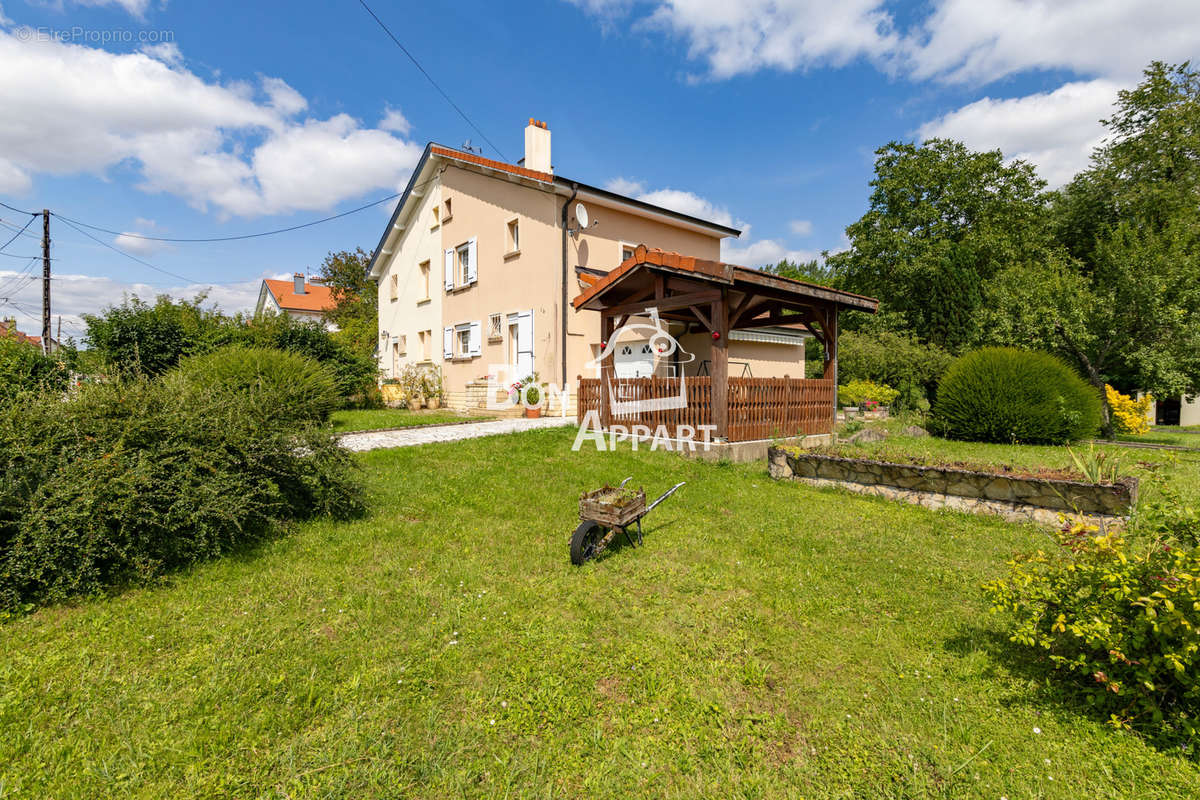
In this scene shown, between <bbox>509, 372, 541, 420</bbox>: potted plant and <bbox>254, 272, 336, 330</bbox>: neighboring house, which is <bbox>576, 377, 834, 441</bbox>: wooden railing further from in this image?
<bbox>254, 272, 336, 330</bbox>: neighboring house

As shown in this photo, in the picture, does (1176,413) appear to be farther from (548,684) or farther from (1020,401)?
(548,684)

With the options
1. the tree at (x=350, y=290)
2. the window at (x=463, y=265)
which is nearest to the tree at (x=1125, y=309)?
the window at (x=463, y=265)

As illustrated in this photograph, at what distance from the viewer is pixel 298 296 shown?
166 feet

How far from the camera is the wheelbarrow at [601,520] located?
4.32 meters

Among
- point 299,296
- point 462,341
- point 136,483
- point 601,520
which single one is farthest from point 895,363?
point 299,296

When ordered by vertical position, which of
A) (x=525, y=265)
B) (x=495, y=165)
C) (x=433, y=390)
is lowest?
(x=433, y=390)

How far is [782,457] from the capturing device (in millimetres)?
7668

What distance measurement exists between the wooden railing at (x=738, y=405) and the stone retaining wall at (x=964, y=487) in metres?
1.57

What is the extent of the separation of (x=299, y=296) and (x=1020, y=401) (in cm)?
5608

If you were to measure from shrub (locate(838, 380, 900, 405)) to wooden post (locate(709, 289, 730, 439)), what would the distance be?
38.0 ft

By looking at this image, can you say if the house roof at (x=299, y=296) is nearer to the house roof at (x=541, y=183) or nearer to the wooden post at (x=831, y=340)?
the house roof at (x=541, y=183)

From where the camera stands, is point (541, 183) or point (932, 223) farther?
point (932, 223)

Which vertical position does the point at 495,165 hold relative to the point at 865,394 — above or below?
above

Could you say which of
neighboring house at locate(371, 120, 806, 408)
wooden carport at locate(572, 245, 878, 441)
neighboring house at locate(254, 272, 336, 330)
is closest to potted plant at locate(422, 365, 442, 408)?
neighboring house at locate(371, 120, 806, 408)
